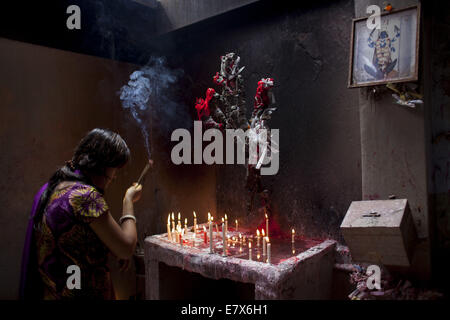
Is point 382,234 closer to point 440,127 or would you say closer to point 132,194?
point 440,127

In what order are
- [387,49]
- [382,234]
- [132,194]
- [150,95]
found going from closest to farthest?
1. [382,234]
2. [132,194]
3. [387,49]
4. [150,95]

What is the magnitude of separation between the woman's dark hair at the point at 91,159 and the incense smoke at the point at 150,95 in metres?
2.99

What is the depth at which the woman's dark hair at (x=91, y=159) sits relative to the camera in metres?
2.32

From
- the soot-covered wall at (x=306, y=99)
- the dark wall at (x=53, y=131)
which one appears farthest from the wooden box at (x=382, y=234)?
the dark wall at (x=53, y=131)

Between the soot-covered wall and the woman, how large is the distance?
265 centimetres

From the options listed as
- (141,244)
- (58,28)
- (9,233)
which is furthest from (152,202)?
(58,28)

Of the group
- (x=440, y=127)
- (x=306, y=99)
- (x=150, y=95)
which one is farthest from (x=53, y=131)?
(x=440, y=127)

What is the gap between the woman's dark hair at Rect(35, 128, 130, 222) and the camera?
7.61 ft

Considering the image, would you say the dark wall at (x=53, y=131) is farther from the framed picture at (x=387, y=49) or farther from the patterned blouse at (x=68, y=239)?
the framed picture at (x=387, y=49)

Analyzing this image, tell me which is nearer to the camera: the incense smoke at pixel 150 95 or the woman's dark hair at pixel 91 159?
the woman's dark hair at pixel 91 159

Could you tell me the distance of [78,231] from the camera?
7.11 feet

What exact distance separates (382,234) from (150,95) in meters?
4.10

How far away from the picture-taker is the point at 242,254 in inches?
144
